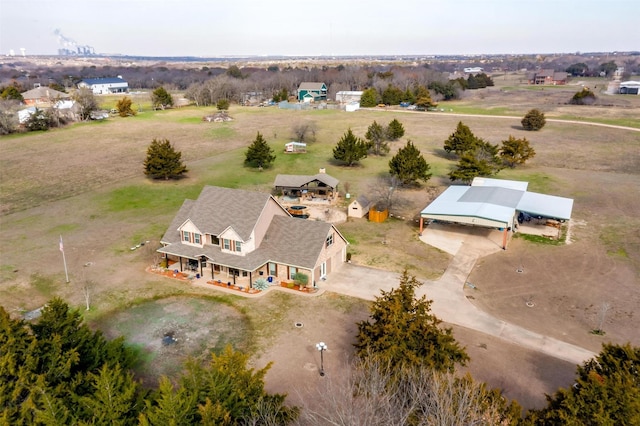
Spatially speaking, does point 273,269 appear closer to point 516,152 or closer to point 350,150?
point 350,150

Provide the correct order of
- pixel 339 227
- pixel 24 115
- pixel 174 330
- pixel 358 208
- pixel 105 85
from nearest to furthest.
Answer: pixel 174 330, pixel 339 227, pixel 358 208, pixel 24 115, pixel 105 85

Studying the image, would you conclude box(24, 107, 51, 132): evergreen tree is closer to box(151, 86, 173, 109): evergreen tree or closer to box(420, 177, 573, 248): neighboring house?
box(151, 86, 173, 109): evergreen tree

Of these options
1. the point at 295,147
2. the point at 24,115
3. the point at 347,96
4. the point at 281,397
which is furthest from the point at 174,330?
the point at 347,96

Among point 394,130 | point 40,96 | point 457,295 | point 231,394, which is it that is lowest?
point 457,295

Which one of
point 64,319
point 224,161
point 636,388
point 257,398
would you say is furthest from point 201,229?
→ point 224,161

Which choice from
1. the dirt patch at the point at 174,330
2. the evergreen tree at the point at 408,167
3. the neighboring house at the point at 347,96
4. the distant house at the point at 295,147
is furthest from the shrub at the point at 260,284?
the neighboring house at the point at 347,96

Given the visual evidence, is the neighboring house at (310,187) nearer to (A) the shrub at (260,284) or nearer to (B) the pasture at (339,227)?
(B) the pasture at (339,227)

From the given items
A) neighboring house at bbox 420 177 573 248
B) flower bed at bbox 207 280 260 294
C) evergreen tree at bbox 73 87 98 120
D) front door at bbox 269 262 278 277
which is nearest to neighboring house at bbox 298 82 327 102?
evergreen tree at bbox 73 87 98 120
